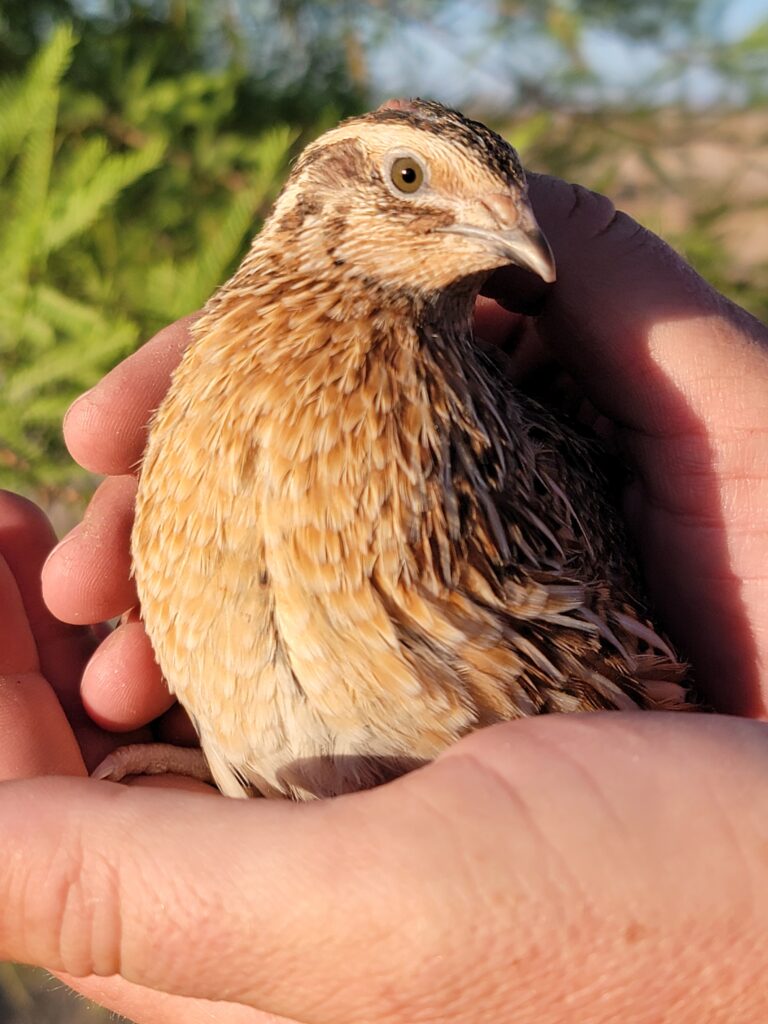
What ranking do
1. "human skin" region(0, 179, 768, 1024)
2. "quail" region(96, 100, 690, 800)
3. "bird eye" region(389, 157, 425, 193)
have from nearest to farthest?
"human skin" region(0, 179, 768, 1024)
"quail" region(96, 100, 690, 800)
"bird eye" region(389, 157, 425, 193)

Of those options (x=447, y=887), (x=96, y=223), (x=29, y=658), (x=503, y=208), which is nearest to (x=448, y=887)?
(x=447, y=887)

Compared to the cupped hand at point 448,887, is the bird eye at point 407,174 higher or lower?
higher

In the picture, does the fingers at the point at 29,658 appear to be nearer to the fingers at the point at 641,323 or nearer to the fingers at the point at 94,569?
the fingers at the point at 94,569

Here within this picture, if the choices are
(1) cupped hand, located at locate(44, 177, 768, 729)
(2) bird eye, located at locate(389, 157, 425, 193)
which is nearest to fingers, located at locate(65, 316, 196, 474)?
(1) cupped hand, located at locate(44, 177, 768, 729)

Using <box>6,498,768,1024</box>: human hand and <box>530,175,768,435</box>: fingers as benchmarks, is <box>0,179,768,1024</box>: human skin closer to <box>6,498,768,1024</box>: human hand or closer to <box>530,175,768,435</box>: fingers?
<box>6,498,768,1024</box>: human hand

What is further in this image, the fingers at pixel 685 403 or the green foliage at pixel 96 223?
the green foliage at pixel 96 223

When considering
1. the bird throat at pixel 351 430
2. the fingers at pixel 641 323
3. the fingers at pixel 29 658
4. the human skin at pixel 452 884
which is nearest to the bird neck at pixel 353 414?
the bird throat at pixel 351 430

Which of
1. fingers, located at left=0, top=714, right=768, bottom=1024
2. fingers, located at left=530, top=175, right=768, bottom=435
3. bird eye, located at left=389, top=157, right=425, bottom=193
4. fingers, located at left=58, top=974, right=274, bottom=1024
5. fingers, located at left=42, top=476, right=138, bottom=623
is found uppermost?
bird eye, located at left=389, top=157, right=425, bottom=193
